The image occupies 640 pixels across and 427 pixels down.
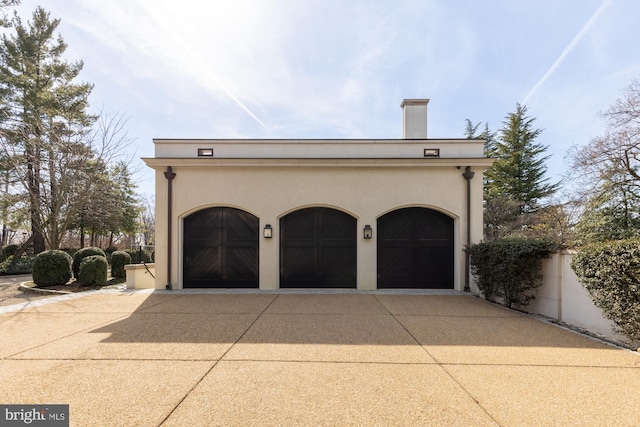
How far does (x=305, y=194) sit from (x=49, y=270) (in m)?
8.79

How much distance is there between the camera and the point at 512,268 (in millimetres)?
6715

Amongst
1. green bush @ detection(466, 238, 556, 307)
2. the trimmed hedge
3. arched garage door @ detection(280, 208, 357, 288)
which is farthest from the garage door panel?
green bush @ detection(466, 238, 556, 307)

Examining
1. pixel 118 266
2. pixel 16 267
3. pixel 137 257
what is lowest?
pixel 16 267

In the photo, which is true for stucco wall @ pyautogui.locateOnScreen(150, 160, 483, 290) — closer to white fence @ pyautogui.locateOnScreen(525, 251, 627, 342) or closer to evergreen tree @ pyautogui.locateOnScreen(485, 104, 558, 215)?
white fence @ pyautogui.locateOnScreen(525, 251, 627, 342)

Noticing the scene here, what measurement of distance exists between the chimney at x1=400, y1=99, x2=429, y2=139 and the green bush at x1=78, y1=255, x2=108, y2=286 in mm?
11384

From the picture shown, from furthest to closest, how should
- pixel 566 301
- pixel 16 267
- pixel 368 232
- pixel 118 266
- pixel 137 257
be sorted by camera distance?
pixel 137 257
pixel 16 267
pixel 118 266
pixel 368 232
pixel 566 301

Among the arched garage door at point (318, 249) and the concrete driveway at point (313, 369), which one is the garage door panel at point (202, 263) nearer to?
the arched garage door at point (318, 249)

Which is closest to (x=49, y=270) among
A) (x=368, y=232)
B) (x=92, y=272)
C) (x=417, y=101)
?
(x=92, y=272)

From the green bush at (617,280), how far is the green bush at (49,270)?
1404 cm

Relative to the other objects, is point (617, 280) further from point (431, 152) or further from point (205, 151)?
point (205, 151)

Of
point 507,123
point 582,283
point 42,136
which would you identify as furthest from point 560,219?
point 42,136

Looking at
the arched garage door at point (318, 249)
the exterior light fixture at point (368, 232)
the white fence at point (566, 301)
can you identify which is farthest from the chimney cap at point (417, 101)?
the white fence at point (566, 301)

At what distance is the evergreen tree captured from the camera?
25.2 meters

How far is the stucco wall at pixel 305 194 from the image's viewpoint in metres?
9.06
